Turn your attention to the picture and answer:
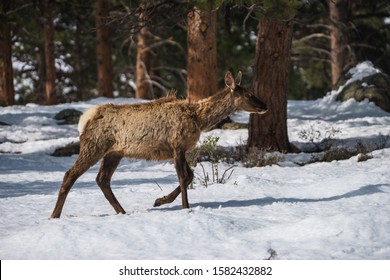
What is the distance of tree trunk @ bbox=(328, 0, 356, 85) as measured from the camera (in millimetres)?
24203

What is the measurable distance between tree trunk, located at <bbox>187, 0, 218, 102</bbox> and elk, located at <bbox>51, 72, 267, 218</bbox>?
7.63 m

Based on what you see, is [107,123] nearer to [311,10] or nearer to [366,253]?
[366,253]

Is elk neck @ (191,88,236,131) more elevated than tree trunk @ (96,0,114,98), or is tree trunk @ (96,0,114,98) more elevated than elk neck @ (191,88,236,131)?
tree trunk @ (96,0,114,98)

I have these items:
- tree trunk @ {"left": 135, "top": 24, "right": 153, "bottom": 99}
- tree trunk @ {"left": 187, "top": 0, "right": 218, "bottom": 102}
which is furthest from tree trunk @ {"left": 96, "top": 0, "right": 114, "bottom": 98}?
tree trunk @ {"left": 187, "top": 0, "right": 218, "bottom": 102}

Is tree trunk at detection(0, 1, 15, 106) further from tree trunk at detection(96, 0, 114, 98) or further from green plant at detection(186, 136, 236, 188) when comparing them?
green plant at detection(186, 136, 236, 188)

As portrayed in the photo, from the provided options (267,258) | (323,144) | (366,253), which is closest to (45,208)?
(267,258)

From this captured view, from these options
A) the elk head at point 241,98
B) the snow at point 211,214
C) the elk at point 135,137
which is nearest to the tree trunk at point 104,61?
the snow at point 211,214

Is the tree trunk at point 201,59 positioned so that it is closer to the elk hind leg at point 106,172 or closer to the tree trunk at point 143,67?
the elk hind leg at point 106,172

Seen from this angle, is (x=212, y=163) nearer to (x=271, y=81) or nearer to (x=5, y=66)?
(x=271, y=81)

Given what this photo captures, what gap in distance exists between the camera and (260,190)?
9.21 metres

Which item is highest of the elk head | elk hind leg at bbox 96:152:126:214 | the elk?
the elk head

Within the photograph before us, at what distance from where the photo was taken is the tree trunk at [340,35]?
24203mm

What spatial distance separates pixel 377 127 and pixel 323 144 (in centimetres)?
247

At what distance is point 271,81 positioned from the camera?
12.8m
